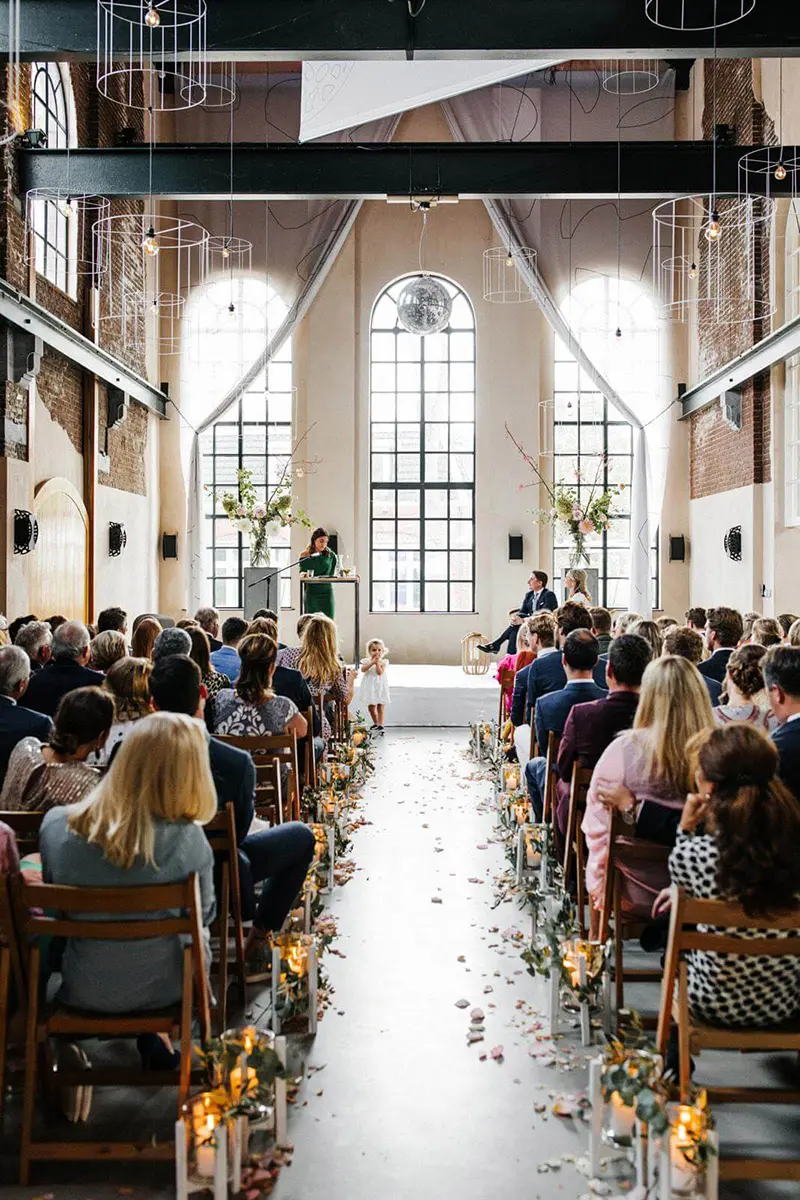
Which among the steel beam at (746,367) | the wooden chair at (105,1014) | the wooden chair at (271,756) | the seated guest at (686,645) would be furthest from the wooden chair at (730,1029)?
the steel beam at (746,367)

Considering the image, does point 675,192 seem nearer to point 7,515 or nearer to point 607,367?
point 607,367

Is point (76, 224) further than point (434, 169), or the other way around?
point (76, 224)

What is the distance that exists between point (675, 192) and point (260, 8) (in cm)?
386

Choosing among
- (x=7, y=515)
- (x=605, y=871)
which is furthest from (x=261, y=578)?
(x=605, y=871)

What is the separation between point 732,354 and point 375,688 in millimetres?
5963

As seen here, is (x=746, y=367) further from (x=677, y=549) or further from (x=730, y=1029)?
(x=730, y=1029)

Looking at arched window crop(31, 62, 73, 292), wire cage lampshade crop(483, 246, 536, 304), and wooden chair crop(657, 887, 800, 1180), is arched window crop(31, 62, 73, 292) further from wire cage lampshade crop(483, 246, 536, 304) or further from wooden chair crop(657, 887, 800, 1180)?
wooden chair crop(657, 887, 800, 1180)

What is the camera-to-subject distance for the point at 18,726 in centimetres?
421

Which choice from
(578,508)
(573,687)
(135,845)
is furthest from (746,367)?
(135,845)

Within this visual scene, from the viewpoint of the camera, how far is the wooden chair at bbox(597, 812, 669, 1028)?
11.3 ft

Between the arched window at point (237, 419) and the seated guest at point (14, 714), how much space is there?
35.0 feet

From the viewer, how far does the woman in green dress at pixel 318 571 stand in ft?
39.9

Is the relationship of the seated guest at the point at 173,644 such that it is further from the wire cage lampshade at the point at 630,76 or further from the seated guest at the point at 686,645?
the wire cage lampshade at the point at 630,76

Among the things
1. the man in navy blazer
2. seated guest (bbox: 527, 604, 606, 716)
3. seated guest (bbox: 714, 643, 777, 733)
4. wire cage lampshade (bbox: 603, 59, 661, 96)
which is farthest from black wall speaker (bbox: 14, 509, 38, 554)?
wire cage lampshade (bbox: 603, 59, 661, 96)
